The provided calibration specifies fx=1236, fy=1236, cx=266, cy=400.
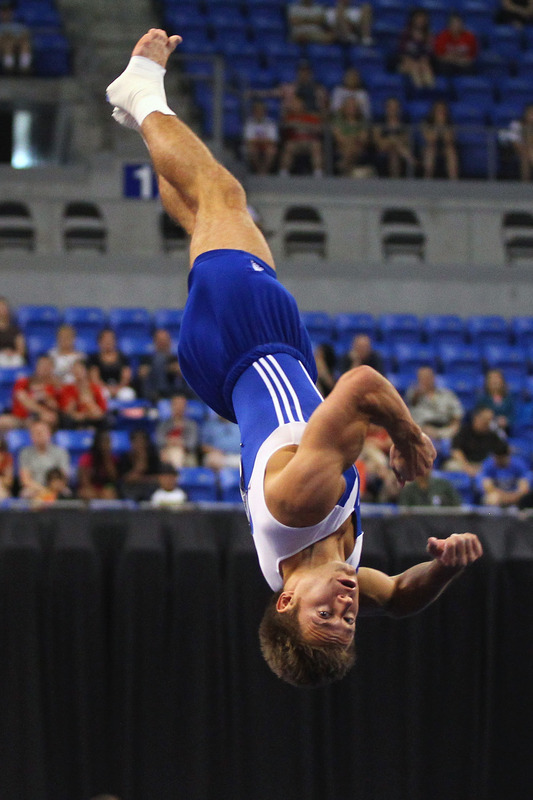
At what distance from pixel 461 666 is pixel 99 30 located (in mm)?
9999

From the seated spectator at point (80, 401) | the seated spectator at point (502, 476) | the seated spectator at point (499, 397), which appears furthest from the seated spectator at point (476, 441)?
the seated spectator at point (80, 401)

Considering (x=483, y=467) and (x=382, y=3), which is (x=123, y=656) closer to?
(x=483, y=467)

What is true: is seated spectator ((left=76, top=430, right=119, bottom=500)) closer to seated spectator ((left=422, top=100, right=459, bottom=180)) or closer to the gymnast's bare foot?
the gymnast's bare foot

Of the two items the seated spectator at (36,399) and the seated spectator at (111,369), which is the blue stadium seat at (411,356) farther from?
the seated spectator at (36,399)

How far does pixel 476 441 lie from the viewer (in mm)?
9695

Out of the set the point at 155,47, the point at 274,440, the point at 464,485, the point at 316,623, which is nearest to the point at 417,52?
the point at 464,485

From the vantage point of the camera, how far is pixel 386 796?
6.26 metres

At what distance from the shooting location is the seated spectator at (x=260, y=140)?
12578mm

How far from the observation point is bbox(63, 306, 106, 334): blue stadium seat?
11312 millimetres

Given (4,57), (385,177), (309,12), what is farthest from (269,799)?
(309,12)

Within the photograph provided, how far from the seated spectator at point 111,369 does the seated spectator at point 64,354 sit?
145 mm

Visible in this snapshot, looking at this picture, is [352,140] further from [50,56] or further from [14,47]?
[14,47]

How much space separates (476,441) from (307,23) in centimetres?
682

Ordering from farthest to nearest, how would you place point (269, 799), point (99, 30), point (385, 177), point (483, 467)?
1. point (99, 30)
2. point (385, 177)
3. point (483, 467)
4. point (269, 799)
